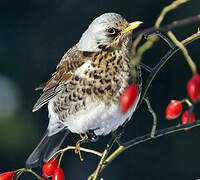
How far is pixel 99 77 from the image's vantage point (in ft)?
3.76

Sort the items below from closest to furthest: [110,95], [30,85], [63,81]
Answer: [110,95] → [63,81] → [30,85]

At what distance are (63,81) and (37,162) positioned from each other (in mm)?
337

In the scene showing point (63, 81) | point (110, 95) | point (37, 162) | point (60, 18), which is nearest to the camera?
point (110, 95)

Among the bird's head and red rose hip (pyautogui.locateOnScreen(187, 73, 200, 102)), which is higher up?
the bird's head

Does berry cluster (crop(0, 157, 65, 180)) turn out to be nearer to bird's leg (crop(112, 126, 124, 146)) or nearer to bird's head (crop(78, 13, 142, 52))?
bird's leg (crop(112, 126, 124, 146))

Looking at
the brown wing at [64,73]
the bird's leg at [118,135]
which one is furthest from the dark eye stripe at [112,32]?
the bird's leg at [118,135]

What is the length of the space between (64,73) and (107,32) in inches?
9.8

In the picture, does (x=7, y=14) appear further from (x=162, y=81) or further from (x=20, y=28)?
(x=162, y=81)

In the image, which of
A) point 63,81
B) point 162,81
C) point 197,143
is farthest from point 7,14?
point 197,143

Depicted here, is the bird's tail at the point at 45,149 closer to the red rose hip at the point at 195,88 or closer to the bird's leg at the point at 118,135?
the bird's leg at the point at 118,135

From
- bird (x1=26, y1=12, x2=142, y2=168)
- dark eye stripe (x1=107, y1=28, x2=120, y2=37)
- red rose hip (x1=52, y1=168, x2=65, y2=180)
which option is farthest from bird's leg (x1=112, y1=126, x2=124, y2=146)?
dark eye stripe (x1=107, y1=28, x2=120, y2=37)

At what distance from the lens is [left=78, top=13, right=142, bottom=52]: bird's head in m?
1.09

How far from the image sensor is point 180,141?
90.3 inches

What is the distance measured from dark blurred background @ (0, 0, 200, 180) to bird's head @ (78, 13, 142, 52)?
101cm
